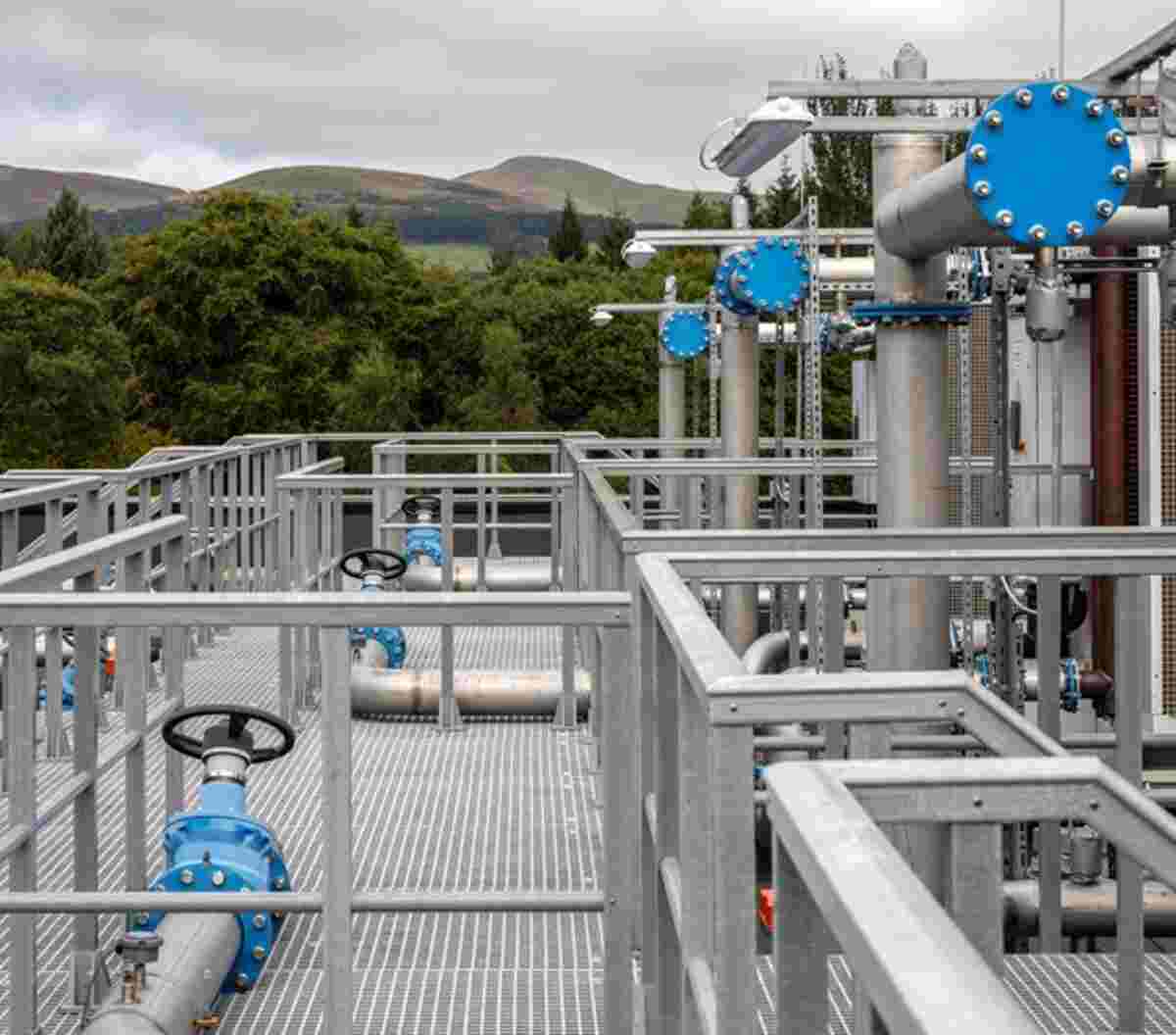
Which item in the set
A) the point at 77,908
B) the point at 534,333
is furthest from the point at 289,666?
the point at 534,333

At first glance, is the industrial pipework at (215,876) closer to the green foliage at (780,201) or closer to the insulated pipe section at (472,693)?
the insulated pipe section at (472,693)

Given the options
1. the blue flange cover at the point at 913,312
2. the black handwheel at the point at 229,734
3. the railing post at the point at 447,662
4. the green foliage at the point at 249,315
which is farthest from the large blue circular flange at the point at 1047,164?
the green foliage at the point at 249,315

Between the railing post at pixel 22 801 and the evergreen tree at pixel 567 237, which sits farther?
the evergreen tree at pixel 567 237

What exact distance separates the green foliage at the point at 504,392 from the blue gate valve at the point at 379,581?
3847 cm

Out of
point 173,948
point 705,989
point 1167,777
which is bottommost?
point 1167,777

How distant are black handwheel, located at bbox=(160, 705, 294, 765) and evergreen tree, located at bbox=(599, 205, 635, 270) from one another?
6019cm

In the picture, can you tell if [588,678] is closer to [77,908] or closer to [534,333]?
[77,908]

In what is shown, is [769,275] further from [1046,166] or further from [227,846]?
[227,846]

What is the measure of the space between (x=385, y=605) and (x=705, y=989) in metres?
1.68

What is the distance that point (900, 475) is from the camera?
668cm

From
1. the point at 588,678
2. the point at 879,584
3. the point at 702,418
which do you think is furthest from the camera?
the point at 702,418

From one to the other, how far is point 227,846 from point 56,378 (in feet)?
147

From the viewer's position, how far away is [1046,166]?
565 cm

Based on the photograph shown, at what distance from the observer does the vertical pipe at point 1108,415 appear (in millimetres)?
17656
